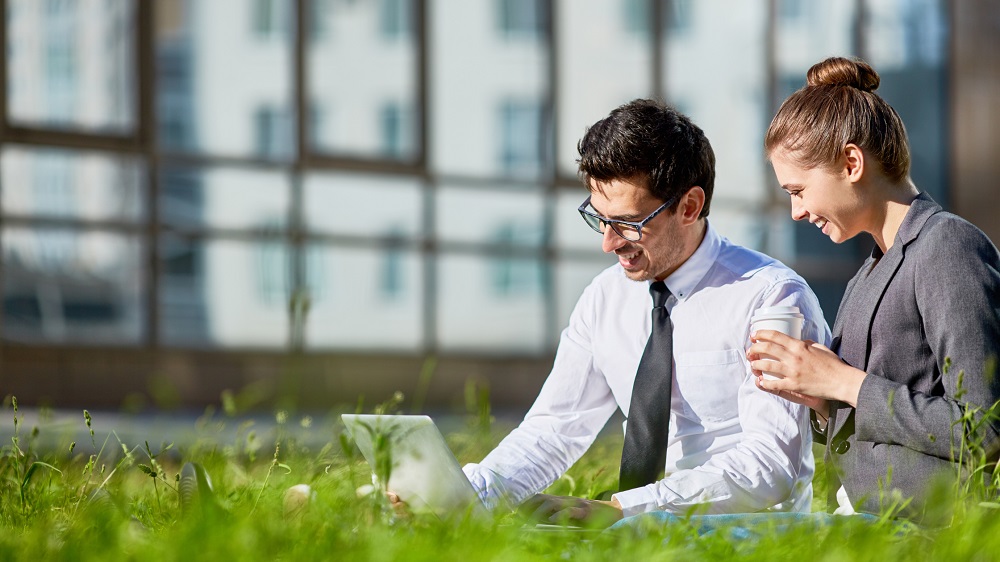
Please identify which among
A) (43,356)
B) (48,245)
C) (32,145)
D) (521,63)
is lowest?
(43,356)

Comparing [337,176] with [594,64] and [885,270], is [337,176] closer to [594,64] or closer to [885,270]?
[594,64]

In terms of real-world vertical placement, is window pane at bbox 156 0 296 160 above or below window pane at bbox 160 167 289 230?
above

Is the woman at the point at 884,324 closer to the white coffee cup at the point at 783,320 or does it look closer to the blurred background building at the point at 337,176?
the white coffee cup at the point at 783,320

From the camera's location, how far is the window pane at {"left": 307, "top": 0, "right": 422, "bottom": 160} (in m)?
8.95

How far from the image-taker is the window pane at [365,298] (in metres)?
8.93

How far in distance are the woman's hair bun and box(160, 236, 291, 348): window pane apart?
6401 mm

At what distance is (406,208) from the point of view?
362 inches

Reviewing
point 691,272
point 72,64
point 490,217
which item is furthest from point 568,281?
point 691,272

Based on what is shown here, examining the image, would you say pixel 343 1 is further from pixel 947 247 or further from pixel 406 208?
pixel 947 247

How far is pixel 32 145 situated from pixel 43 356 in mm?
1379

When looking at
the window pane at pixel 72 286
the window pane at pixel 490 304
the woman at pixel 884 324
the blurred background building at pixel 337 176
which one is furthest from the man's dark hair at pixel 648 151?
the window pane at pixel 490 304

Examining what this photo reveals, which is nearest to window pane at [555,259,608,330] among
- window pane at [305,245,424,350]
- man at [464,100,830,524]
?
window pane at [305,245,424,350]

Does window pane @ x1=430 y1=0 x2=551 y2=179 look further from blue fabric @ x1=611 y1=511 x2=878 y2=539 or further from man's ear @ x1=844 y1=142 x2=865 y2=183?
blue fabric @ x1=611 y1=511 x2=878 y2=539

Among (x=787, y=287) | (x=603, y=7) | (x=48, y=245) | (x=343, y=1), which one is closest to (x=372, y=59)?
(x=343, y=1)
